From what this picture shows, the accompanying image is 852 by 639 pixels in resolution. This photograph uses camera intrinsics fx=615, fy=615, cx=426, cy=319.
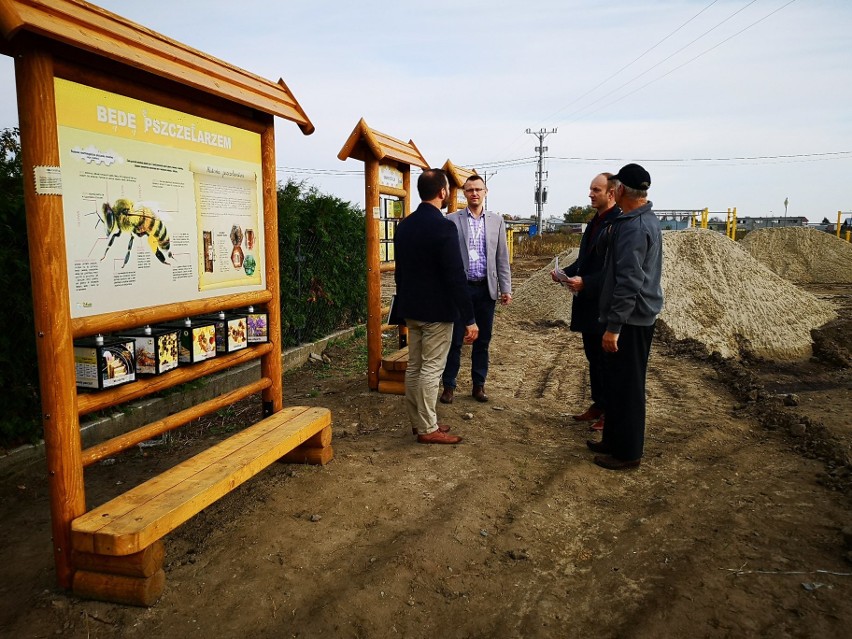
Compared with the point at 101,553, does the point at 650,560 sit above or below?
below

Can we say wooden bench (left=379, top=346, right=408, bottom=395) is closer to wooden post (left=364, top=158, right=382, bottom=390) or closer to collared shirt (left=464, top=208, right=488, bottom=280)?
wooden post (left=364, top=158, right=382, bottom=390)

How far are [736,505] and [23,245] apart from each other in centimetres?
523

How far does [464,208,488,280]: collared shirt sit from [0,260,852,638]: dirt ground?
51.6 inches

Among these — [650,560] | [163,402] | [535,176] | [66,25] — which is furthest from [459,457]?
[535,176]

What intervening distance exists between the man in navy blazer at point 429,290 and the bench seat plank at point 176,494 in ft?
3.53

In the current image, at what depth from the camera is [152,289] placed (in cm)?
329

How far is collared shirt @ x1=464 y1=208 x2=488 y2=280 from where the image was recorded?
5.88m

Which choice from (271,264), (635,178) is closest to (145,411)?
(271,264)

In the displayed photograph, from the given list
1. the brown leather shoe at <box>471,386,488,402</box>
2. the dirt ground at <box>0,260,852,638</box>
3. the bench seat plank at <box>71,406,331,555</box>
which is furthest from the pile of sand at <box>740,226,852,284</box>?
the bench seat plank at <box>71,406,331,555</box>

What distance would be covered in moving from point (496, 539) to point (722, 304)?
874cm

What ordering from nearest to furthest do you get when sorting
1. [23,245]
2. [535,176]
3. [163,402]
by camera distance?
[23,245] < [163,402] < [535,176]

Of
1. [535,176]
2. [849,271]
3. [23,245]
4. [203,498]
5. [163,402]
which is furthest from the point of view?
[535,176]

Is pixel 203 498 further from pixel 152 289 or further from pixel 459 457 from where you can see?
pixel 459 457

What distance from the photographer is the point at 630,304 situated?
165 inches
